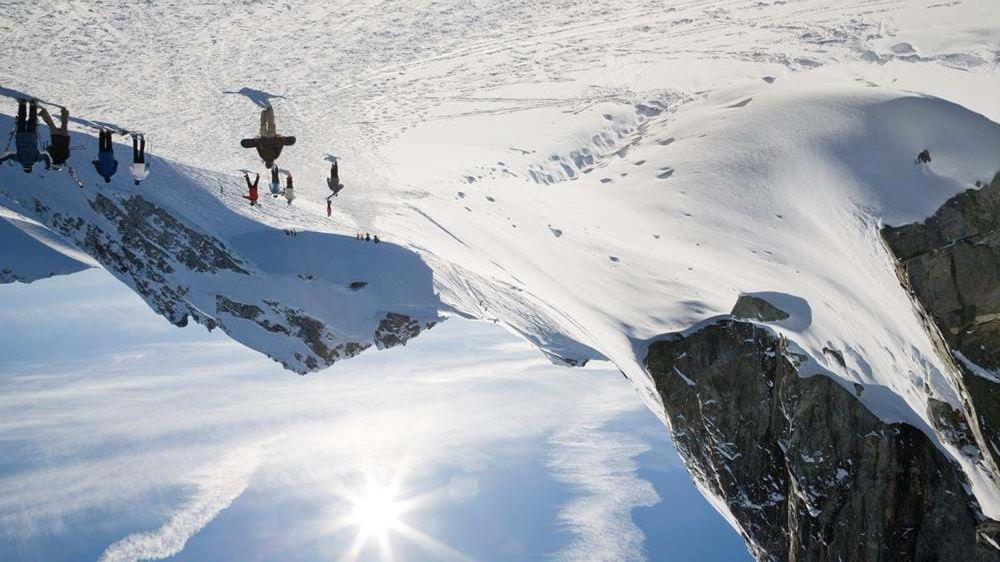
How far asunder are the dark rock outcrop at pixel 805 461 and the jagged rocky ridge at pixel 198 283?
93.7 ft

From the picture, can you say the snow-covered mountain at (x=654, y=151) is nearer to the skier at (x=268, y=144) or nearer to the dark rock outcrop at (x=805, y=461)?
the dark rock outcrop at (x=805, y=461)

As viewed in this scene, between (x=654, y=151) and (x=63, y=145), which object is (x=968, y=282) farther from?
(x=63, y=145)

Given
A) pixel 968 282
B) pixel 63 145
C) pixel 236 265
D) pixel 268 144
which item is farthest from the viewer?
pixel 236 265

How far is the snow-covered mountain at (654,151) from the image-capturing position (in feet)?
47.8

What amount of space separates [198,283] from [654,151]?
1807 inches

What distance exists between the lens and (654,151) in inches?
1092

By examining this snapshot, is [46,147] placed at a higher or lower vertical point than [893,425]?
higher

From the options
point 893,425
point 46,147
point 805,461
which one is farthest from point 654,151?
point 46,147

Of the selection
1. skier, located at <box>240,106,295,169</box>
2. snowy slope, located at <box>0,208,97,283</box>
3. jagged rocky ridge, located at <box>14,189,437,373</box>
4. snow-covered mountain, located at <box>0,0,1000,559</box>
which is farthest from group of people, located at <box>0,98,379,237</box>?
snowy slope, located at <box>0,208,97,283</box>

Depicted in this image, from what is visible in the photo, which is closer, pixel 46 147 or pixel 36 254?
pixel 46 147

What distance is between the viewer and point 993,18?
52.1 ft

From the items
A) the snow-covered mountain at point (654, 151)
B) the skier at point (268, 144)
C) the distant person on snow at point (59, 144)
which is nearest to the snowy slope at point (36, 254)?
the snow-covered mountain at point (654, 151)

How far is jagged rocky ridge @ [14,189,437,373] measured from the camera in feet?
168

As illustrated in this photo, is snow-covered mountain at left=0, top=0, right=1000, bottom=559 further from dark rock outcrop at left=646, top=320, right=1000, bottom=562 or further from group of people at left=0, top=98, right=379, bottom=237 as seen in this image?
group of people at left=0, top=98, right=379, bottom=237
